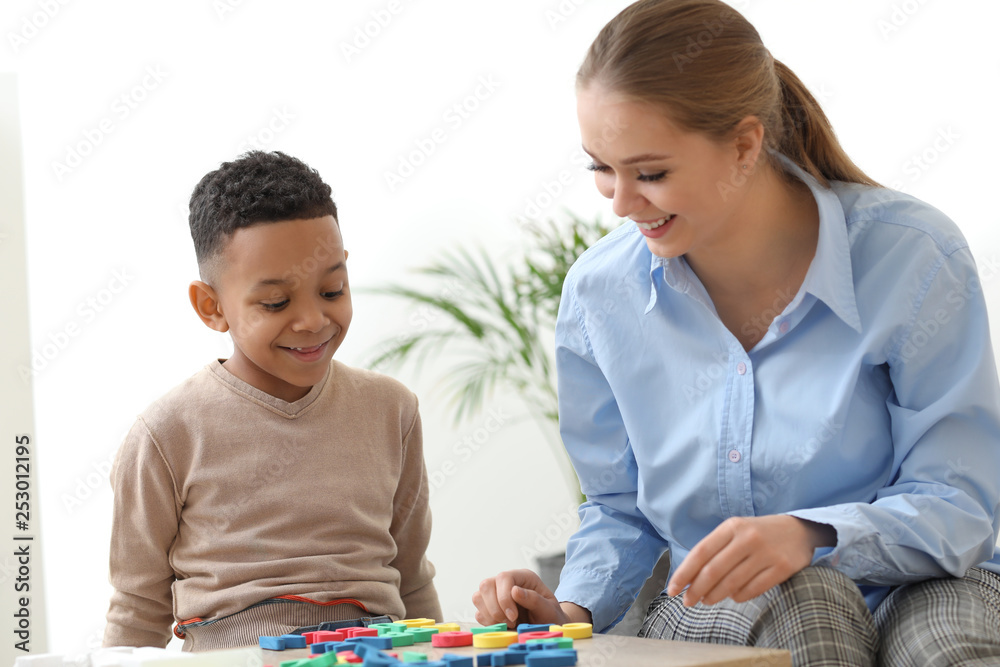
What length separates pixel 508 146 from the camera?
10.6 feet

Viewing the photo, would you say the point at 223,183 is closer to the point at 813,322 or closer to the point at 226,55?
the point at 813,322

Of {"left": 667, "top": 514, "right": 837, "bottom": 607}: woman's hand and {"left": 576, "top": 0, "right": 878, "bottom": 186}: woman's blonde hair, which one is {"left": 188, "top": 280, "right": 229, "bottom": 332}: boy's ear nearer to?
{"left": 576, "top": 0, "right": 878, "bottom": 186}: woman's blonde hair

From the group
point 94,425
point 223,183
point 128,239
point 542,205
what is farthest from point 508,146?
point 223,183

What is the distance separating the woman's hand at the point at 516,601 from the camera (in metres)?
1.10

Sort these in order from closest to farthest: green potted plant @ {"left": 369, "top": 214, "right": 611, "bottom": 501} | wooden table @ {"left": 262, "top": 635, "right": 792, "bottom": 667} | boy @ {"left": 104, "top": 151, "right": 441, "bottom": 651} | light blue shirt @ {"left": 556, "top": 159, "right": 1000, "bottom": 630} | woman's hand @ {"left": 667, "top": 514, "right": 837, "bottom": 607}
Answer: wooden table @ {"left": 262, "top": 635, "right": 792, "bottom": 667}, woman's hand @ {"left": 667, "top": 514, "right": 837, "bottom": 607}, light blue shirt @ {"left": 556, "top": 159, "right": 1000, "bottom": 630}, boy @ {"left": 104, "top": 151, "right": 441, "bottom": 651}, green potted plant @ {"left": 369, "top": 214, "right": 611, "bottom": 501}

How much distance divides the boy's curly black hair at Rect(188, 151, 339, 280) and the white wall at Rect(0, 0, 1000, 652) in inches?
50.4

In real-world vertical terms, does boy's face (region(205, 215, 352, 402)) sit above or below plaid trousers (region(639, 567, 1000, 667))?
above

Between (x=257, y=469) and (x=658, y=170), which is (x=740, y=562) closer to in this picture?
(x=658, y=170)

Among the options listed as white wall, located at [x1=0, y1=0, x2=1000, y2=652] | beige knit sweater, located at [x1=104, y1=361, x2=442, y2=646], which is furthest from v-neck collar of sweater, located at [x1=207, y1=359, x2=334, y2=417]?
white wall, located at [x1=0, y1=0, x2=1000, y2=652]

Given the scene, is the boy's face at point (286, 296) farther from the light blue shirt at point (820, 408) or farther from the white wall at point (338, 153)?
the white wall at point (338, 153)

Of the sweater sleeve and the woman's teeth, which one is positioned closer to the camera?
the woman's teeth

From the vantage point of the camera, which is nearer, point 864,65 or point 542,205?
point 864,65

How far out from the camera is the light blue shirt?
1.04m

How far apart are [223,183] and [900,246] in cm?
100
